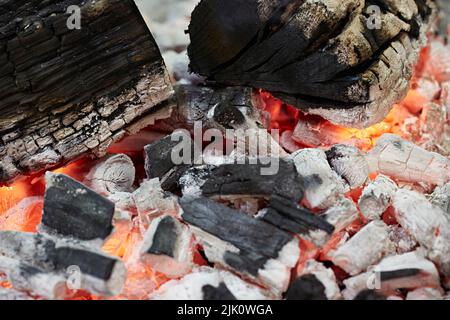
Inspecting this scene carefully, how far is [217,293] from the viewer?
1.40 metres

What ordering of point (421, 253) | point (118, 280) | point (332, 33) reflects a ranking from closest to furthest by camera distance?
1. point (118, 280)
2. point (421, 253)
3. point (332, 33)

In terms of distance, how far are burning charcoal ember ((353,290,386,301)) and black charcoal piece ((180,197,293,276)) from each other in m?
0.24

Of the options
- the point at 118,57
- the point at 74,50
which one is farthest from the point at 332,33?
the point at 74,50

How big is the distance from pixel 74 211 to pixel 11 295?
286 millimetres

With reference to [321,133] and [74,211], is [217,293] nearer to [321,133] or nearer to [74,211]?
[74,211]

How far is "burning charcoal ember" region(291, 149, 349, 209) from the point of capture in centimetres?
158

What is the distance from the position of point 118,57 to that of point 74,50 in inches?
5.7

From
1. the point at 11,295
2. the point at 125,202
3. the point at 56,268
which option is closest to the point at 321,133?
the point at 125,202

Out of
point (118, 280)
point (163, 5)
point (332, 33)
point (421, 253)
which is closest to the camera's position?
point (118, 280)

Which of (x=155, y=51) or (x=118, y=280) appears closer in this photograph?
(x=118, y=280)

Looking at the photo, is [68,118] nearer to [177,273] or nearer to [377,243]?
[177,273]

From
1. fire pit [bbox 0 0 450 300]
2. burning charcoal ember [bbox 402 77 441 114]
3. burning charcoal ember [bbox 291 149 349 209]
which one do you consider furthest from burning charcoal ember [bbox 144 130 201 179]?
burning charcoal ember [bbox 402 77 441 114]

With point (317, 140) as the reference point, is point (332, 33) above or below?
above

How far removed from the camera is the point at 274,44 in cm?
181
